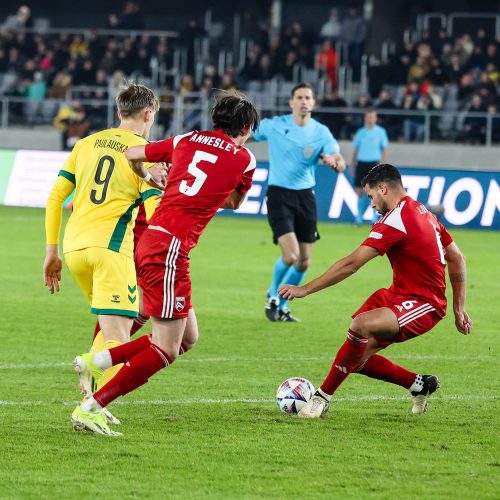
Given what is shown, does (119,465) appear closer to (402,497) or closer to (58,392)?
(402,497)

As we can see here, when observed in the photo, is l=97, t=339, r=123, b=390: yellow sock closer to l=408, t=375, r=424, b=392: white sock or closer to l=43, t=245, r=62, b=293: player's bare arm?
l=43, t=245, r=62, b=293: player's bare arm

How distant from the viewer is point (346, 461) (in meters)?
5.93

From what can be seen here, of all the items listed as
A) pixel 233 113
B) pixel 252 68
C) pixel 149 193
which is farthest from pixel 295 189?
pixel 252 68

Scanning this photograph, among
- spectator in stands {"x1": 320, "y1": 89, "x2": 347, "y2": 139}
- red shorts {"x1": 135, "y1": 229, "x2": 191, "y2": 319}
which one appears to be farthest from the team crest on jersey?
spectator in stands {"x1": 320, "y1": 89, "x2": 347, "y2": 139}

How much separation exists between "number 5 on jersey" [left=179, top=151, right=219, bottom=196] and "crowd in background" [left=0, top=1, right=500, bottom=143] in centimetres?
2007

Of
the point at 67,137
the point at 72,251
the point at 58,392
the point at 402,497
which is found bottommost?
the point at 67,137

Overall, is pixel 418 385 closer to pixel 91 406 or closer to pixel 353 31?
pixel 91 406

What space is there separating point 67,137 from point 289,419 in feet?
69.4

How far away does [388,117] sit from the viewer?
26.5 m

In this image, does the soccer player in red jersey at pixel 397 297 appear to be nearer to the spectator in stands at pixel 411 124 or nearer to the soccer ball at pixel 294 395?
the soccer ball at pixel 294 395

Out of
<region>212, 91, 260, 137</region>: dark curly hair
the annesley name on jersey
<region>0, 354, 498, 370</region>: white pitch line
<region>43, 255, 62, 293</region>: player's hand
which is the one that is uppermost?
<region>212, 91, 260, 137</region>: dark curly hair

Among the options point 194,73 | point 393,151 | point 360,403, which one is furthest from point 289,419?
point 194,73

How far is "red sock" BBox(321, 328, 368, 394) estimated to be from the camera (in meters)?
7.05

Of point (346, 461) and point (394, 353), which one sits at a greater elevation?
point (346, 461)
